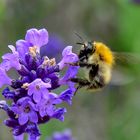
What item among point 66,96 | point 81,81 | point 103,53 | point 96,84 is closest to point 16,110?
point 66,96

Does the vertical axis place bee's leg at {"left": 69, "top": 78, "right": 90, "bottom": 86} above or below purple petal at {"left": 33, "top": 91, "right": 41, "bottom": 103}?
above

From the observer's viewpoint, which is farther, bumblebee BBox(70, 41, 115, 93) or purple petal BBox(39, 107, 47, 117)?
bumblebee BBox(70, 41, 115, 93)

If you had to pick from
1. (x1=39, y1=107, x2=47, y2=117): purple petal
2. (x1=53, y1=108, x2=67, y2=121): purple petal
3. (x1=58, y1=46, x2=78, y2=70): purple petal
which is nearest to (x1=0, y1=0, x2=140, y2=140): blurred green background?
(x1=58, y1=46, x2=78, y2=70): purple petal

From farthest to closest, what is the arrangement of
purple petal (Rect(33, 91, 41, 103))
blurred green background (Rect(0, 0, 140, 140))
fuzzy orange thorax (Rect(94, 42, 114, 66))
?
blurred green background (Rect(0, 0, 140, 140))
fuzzy orange thorax (Rect(94, 42, 114, 66))
purple petal (Rect(33, 91, 41, 103))

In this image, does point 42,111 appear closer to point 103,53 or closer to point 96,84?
point 96,84

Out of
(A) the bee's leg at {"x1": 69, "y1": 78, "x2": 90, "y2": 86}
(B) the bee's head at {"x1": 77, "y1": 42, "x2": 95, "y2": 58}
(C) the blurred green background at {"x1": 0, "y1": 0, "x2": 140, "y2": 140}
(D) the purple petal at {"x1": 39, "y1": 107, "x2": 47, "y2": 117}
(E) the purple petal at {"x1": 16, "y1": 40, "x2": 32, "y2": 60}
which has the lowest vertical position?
(D) the purple petal at {"x1": 39, "y1": 107, "x2": 47, "y2": 117}

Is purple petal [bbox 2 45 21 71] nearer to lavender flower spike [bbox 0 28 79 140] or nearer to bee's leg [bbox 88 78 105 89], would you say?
lavender flower spike [bbox 0 28 79 140]

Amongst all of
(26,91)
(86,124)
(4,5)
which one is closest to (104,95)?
(86,124)
